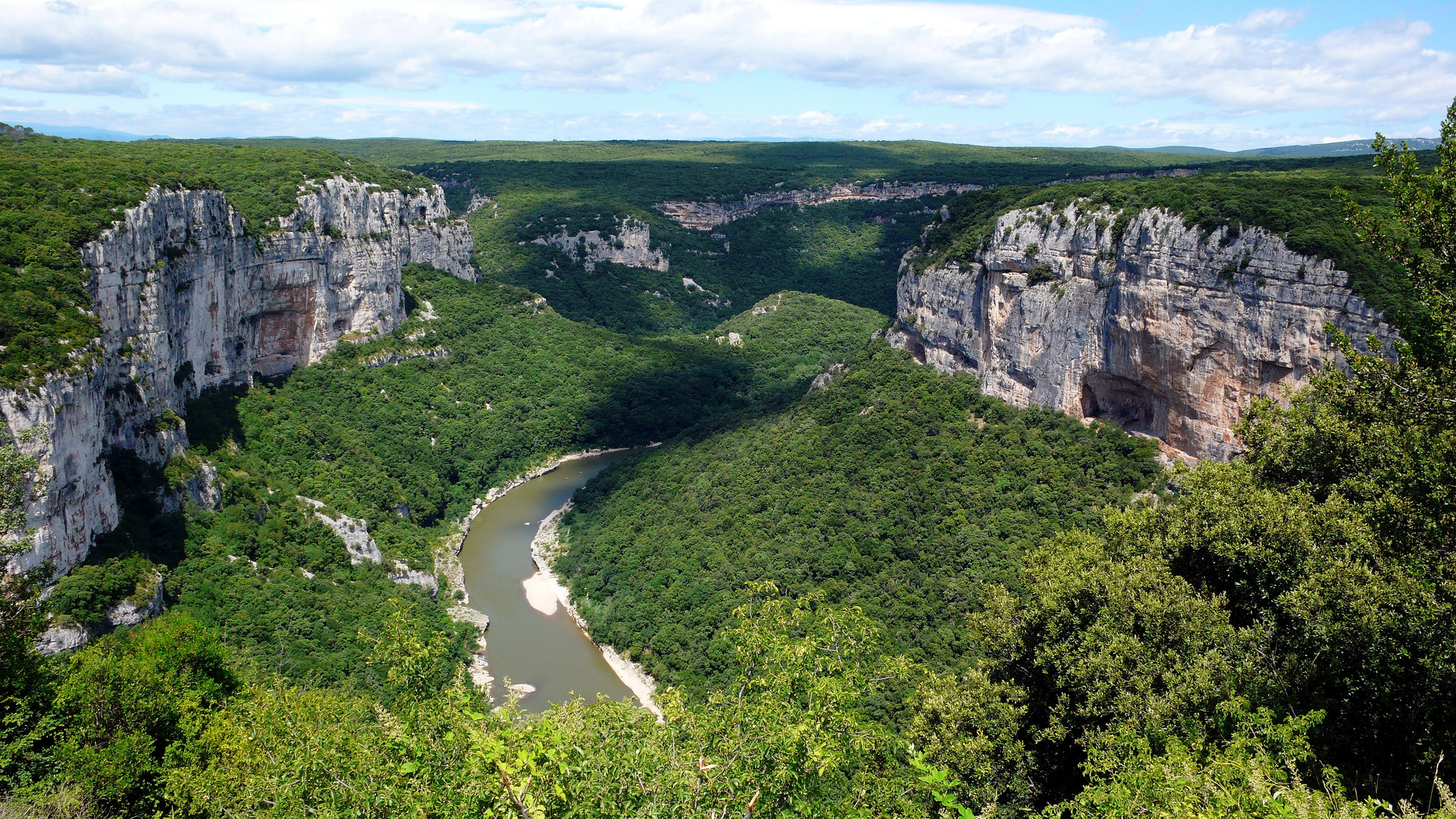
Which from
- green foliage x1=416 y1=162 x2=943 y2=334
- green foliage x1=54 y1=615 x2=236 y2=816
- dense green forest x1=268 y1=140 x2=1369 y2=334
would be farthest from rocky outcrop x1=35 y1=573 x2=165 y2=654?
dense green forest x1=268 y1=140 x2=1369 y2=334

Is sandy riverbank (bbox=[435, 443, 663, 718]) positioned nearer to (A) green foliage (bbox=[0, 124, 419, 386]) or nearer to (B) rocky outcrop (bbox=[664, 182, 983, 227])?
(A) green foliage (bbox=[0, 124, 419, 386])

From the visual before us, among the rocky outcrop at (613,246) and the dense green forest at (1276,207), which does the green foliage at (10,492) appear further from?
the rocky outcrop at (613,246)

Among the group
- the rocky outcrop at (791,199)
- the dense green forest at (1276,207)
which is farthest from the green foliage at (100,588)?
the rocky outcrop at (791,199)

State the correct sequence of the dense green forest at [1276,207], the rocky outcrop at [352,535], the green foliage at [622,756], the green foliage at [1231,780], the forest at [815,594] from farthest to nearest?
the rocky outcrop at [352,535] < the dense green forest at [1276,207] < the forest at [815,594] < the green foliage at [622,756] < the green foliage at [1231,780]

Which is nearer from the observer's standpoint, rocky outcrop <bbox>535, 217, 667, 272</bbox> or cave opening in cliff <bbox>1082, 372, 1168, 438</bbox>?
cave opening in cliff <bbox>1082, 372, 1168, 438</bbox>

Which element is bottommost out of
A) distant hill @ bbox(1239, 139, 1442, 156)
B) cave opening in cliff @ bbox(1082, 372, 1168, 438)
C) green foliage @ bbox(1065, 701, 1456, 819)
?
green foliage @ bbox(1065, 701, 1456, 819)
